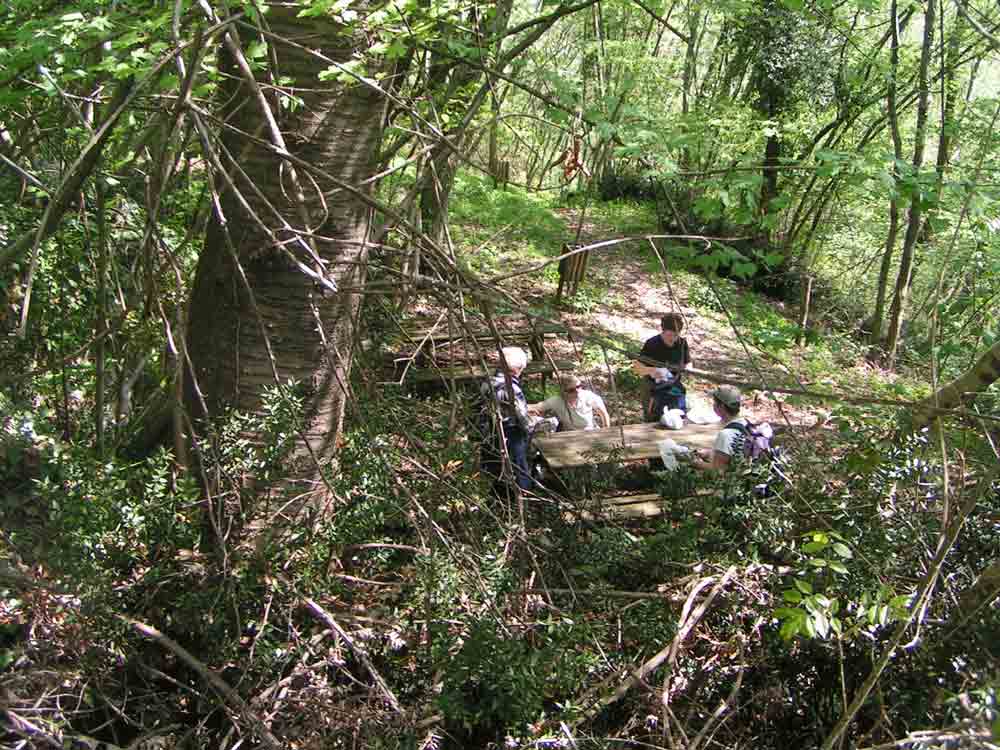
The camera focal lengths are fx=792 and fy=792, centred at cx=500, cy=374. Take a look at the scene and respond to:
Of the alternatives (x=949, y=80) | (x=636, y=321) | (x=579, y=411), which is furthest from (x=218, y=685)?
(x=949, y=80)

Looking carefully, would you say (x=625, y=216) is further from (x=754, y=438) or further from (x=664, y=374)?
(x=754, y=438)

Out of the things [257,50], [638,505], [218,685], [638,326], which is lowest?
[638,326]

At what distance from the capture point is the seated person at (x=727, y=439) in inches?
159

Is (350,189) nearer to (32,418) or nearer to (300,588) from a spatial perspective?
(300,588)

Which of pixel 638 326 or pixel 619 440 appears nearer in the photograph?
pixel 619 440

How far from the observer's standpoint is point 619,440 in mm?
5180

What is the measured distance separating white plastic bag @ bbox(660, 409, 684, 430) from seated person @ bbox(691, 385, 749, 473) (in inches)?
22.6

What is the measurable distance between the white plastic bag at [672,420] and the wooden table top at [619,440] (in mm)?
52

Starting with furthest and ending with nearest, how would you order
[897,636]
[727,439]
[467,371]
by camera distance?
[467,371] → [727,439] → [897,636]

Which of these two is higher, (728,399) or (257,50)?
(257,50)

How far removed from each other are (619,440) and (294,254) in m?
2.65

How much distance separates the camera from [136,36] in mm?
2875

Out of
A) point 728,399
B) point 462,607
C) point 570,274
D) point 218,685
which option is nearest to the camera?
point 218,685

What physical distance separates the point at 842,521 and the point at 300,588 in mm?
2285
